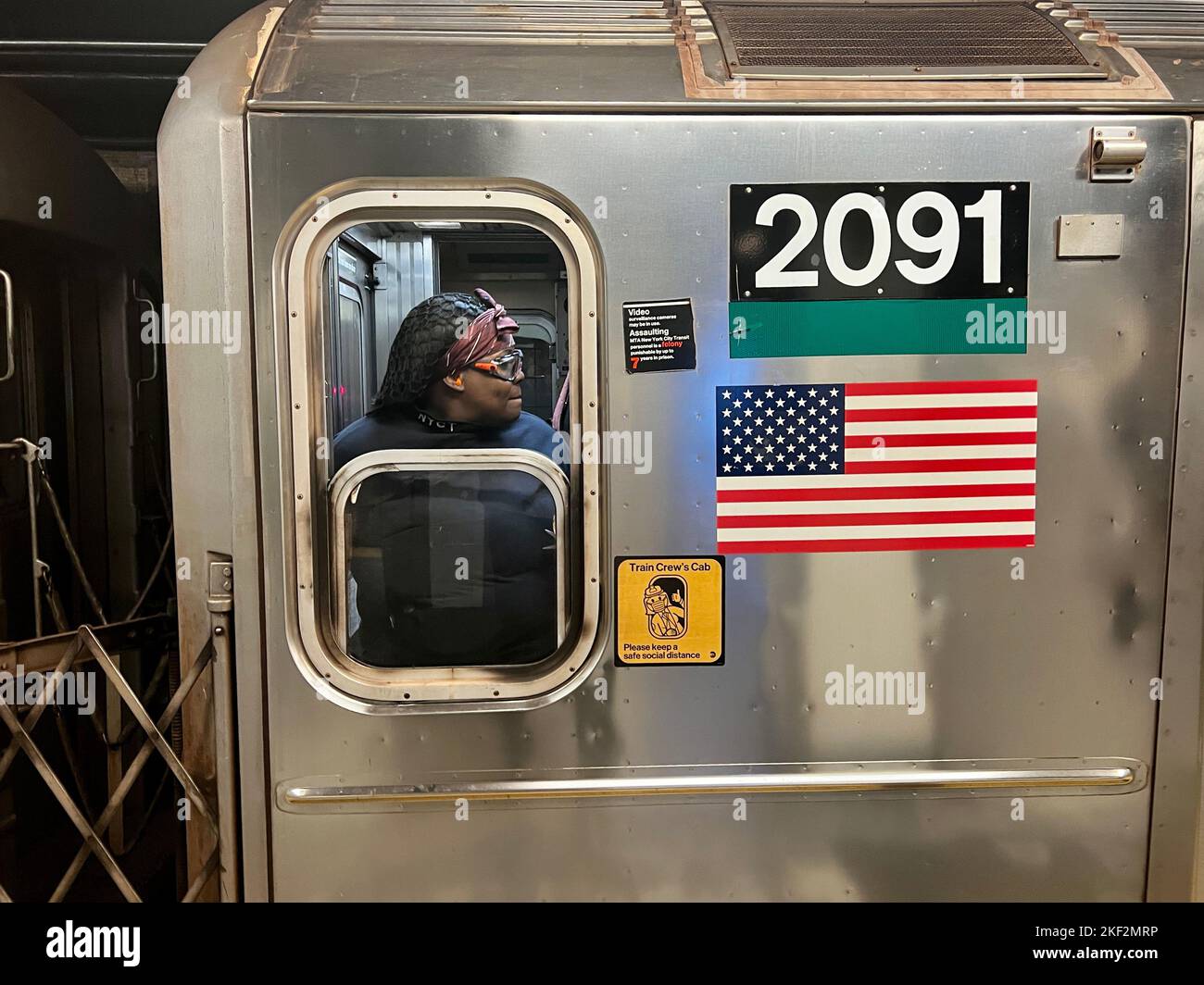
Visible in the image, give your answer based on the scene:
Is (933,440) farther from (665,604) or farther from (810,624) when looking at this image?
(665,604)

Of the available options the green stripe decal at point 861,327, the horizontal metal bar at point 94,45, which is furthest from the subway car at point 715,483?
the horizontal metal bar at point 94,45

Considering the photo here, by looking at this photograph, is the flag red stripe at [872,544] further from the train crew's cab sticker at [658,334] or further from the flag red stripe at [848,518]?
the train crew's cab sticker at [658,334]

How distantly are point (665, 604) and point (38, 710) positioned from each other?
5.47ft

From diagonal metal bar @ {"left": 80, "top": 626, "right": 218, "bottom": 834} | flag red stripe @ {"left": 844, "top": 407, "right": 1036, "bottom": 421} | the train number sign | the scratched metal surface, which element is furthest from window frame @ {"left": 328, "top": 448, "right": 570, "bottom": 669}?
flag red stripe @ {"left": 844, "top": 407, "right": 1036, "bottom": 421}

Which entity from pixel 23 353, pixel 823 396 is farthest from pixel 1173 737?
pixel 23 353

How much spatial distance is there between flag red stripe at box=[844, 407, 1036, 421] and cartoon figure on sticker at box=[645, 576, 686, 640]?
2.01 feet

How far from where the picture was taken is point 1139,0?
85.0 inches

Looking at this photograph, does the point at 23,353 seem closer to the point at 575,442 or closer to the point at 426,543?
the point at 426,543

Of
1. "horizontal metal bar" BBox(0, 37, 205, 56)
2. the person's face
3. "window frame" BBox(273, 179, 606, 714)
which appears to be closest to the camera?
"window frame" BBox(273, 179, 606, 714)

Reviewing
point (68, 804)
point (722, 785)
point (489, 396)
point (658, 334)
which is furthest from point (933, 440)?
point (68, 804)

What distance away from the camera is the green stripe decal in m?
1.82

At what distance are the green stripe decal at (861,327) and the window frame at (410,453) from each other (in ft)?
1.28

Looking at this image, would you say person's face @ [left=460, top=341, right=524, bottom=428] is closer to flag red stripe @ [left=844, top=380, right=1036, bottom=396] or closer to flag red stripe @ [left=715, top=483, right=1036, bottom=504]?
flag red stripe @ [left=715, top=483, right=1036, bottom=504]
